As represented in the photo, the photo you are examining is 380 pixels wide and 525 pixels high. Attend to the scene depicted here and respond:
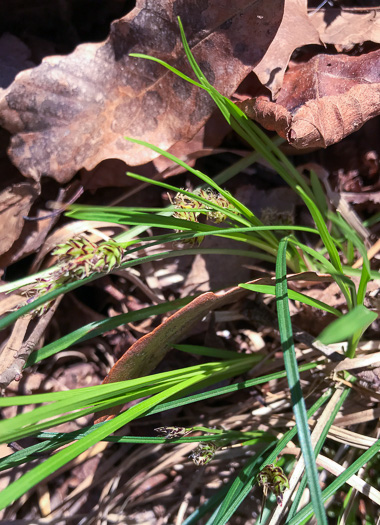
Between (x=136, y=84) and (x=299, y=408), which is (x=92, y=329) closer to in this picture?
(x=299, y=408)

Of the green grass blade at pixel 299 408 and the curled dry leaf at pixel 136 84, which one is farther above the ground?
the curled dry leaf at pixel 136 84

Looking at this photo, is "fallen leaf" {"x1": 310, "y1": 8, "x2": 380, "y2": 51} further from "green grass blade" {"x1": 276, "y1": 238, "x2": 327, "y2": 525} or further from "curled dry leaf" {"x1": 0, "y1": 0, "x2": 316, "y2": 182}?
"green grass blade" {"x1": 276, "y1": 238, "x2": 327, "y2": 525}

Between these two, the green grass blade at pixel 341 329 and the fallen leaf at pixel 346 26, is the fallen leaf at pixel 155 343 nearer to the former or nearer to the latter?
the green grass blade at pixel 341 329

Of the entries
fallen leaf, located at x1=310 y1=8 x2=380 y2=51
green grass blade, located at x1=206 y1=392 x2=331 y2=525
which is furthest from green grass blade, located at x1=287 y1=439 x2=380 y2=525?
fallen leaf, located at x1=310 y1=8 x2=380 y2=51

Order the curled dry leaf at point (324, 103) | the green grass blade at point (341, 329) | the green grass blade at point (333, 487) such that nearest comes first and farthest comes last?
the green grass blade at point (341, 329)
the green grass blade at point (333, 487)
the curled dry leaf at point (324, 103)

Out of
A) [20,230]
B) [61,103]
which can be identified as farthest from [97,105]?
[20,230]

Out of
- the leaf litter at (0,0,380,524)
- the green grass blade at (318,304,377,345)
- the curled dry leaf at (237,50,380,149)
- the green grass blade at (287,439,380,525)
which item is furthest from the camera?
the leaf litter at (0,0,380,524)

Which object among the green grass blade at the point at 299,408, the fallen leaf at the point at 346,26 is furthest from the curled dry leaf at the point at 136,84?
the green grass blade at the point at 299,408

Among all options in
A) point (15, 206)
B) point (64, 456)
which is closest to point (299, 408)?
point (64, 456)
